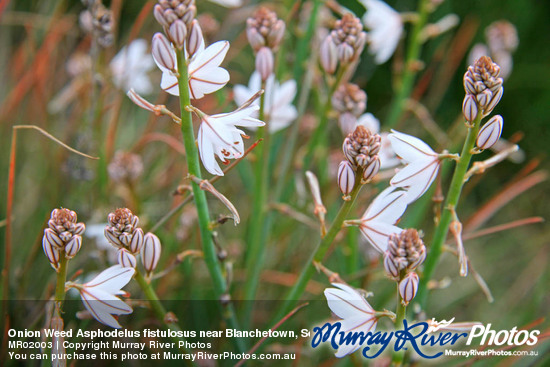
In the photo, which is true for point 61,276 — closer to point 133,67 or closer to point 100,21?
point 100,21

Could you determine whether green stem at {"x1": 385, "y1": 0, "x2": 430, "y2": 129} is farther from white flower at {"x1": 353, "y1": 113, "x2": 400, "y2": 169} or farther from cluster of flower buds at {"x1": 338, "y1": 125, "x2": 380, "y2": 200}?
cluster of flower buds at {"x1": 338, "y1": 125, "x2": 380, "y2": 200}

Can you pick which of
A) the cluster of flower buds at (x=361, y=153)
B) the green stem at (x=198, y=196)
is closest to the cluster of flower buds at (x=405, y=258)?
the cluster of flower buds at (x=361, y=153)

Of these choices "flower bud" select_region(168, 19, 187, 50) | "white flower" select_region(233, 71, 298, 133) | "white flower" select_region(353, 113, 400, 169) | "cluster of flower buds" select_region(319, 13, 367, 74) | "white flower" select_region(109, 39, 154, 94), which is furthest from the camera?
"white flower" select_region(109, 39, 154, 94)

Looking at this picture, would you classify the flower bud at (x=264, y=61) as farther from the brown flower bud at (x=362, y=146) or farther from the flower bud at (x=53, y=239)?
the flower bud at (x=53, y=239)

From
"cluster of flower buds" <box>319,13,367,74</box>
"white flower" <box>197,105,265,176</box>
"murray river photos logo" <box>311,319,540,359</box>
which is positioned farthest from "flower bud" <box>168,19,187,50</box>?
"murray river photos logo" <box>311,319,540,359</box>

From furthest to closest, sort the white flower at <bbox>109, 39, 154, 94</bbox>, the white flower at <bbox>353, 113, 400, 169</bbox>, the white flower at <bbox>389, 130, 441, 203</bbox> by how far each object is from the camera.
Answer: the white flower at <bbox>109, 39, 154, 94</bbox> → the white flower at <bbox>353, 113, 400, 169</bbox> → the white flower at <bbox>389, 130, 441, 203</bbox>

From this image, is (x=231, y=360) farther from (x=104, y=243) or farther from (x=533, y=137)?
(x=533, y=137)
